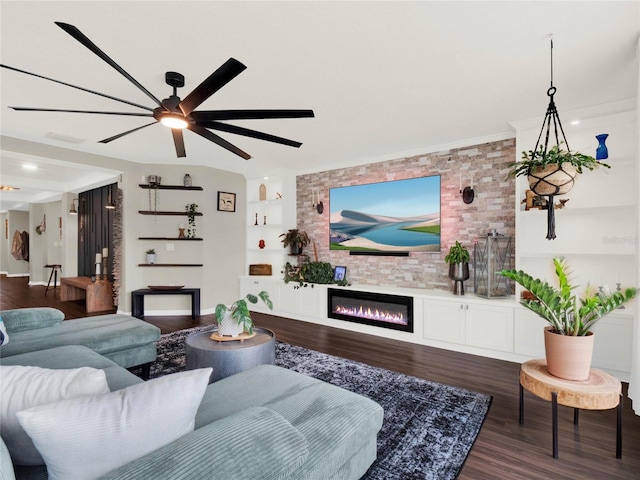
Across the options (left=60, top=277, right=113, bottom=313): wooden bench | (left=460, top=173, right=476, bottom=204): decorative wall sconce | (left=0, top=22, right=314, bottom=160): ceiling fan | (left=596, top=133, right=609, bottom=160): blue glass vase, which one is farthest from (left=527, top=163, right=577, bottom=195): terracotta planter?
(left=60, top=277, right=113, bottom=313): wooden bench

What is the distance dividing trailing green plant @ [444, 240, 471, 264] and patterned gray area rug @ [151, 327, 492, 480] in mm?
1632

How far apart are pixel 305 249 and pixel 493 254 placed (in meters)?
3.10

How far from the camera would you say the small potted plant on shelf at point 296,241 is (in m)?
5.76

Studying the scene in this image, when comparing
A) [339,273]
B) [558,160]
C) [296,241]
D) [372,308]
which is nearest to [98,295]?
[296,241]

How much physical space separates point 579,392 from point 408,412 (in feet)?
3.56

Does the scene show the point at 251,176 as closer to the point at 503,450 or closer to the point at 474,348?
the point at 474,348

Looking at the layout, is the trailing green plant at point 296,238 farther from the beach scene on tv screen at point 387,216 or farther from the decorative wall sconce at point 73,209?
the decorative wall sconce at point 73,209

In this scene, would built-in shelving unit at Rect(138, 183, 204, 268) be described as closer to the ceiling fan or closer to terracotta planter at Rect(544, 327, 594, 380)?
the ceiling fan

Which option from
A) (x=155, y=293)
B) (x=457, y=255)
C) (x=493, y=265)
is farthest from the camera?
(x=155, y=293)

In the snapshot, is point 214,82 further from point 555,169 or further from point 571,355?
point 571,355

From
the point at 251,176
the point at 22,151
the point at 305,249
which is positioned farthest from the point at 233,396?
the point at 251,176

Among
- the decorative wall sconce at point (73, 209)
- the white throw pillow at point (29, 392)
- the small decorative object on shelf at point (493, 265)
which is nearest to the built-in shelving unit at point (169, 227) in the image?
the decorative wall sconce at point (73, 209)

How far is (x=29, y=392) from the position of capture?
1.15 meters

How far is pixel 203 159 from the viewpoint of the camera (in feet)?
18.1
